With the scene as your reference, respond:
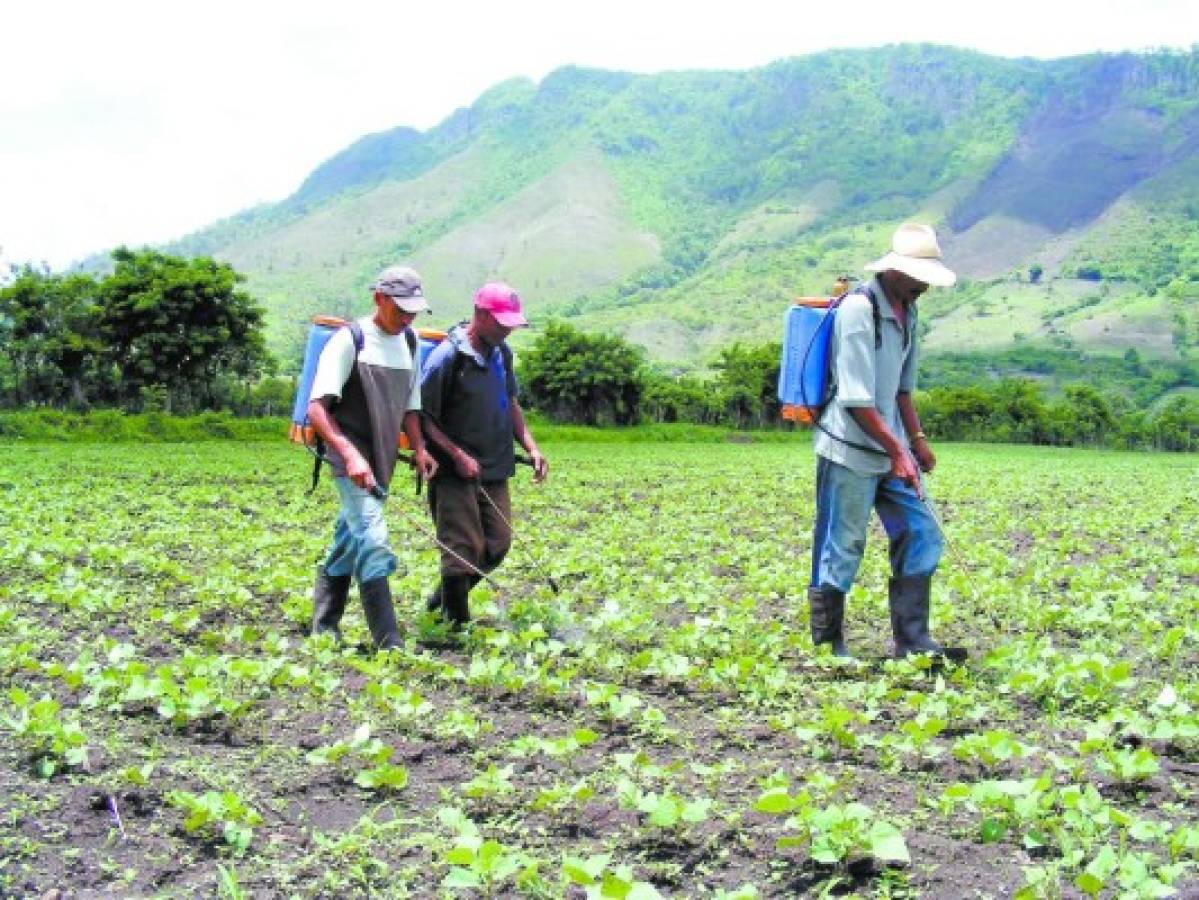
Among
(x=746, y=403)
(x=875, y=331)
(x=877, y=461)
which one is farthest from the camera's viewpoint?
(x=746, y=403)

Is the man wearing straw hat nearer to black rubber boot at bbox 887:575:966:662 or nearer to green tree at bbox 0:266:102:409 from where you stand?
black rubber boot at bbox 887:575:966:662


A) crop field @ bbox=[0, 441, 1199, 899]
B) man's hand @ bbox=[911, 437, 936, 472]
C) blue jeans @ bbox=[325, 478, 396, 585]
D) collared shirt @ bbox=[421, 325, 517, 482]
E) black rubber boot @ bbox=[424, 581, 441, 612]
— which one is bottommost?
crop field @ bbox=[0, 441, 1199, 899]

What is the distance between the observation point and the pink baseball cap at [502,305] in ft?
23.3

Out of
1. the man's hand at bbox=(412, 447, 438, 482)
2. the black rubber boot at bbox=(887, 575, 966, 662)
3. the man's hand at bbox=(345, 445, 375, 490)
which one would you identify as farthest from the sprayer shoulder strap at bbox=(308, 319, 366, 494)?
the black rubber boot at bbox=(887, 575, 966, 662)

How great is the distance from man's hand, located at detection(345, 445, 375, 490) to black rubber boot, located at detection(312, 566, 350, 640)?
0.96m

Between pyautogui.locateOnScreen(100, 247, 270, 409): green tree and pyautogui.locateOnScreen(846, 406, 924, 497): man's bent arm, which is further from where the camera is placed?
pyautogui.locateOnScreen(100, 247, 270, 409): green tree

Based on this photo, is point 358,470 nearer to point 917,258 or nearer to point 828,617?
point 828,617

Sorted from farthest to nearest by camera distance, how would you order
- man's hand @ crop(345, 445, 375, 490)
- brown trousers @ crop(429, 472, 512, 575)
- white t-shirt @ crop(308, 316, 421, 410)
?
brown trousers @ crop(429, 472, 512, 575) < white t-shirt @ crop(308, 316, 421, 410) < man's hand @ crop(345, 445, 375, 490)

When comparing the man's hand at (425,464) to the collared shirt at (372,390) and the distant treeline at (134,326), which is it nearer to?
the collared shirt at (372,390)

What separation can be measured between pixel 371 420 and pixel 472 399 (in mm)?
746

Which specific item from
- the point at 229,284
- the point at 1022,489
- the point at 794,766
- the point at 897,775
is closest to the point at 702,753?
the point at 794,766

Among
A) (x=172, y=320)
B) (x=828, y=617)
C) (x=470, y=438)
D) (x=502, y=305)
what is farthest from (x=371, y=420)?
(x=172, y=320)

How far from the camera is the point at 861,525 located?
6.83 metres

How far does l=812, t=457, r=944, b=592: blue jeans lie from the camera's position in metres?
6.77
